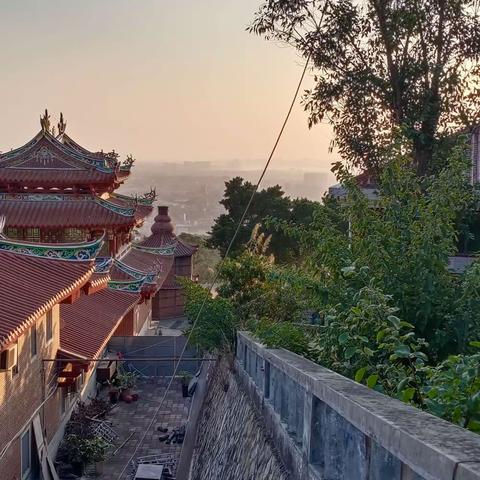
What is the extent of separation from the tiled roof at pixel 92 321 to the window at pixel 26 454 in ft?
7.33

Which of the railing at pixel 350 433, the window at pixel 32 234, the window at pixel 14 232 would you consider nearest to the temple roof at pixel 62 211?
the window at pixel 14 232

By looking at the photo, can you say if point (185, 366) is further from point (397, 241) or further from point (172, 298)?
point (397, 241)

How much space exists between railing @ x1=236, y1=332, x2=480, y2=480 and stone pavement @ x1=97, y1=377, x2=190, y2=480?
801cm

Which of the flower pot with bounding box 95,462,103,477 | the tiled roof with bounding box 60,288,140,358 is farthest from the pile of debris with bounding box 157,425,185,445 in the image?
the tiled roof with bounding box 60,288,140,358

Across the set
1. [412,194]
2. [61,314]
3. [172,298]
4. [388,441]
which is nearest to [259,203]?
[172,298]

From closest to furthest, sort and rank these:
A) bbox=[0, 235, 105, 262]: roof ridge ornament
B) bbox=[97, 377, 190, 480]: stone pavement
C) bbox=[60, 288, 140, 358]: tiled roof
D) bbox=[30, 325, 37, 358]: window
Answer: bbox=[30, 325, 37, 358]: window
bbox=[0, 235, 105, 262]: roof ridge ornament
bbox=[97, 377, 190, 480]: stone pavement
bbox=[60, 288, 140, 358]: tiled roof

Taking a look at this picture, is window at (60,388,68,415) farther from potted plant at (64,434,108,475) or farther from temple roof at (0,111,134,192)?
temple roof at (0,111,134,192)

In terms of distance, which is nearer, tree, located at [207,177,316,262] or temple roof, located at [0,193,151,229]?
temple roof, located at [0,193,151,229]

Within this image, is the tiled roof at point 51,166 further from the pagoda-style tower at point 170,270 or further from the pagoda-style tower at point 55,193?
the pagoda-style tower at point 170,270

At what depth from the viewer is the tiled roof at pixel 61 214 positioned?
19.0m

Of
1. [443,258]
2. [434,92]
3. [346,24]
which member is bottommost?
[443,258]

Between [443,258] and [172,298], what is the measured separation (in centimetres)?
2551

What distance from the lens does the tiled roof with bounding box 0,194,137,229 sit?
62.3 feet

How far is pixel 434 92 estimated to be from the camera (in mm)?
11773
